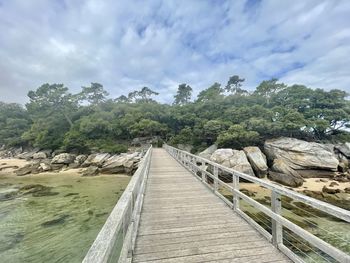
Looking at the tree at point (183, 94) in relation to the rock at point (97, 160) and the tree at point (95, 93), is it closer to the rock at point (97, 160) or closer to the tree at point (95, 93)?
the tree at point (95, 93)

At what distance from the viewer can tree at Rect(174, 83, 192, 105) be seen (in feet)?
172

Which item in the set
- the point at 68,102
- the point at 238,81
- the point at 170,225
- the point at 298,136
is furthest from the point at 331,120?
the point at 68,102

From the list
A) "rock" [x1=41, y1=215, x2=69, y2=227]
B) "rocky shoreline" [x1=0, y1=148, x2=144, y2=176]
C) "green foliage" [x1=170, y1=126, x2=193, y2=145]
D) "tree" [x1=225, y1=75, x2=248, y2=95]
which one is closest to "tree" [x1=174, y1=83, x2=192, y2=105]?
"tree" [x1=225, y1=75, x2=248, y2=95]

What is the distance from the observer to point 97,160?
23.9 meters

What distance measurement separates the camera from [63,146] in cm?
2941

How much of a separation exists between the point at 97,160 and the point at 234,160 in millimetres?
15732

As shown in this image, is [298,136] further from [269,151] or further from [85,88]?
[85,88]

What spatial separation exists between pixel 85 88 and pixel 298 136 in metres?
40.8

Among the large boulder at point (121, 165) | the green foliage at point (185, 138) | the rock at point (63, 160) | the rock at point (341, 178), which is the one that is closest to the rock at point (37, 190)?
the large boulder at point (121, 165)

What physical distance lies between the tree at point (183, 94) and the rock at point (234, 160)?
119ft

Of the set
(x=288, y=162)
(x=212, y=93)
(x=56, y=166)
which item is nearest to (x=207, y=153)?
(x=288, y=162)

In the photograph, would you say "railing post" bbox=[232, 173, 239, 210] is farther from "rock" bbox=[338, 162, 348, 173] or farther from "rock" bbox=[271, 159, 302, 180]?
"rock" bbox=[338, 162, 348, 173]

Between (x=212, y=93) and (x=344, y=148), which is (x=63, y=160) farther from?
(x=344, y=148)

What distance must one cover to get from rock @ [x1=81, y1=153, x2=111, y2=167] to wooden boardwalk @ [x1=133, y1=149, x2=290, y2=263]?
19453 millimetres
